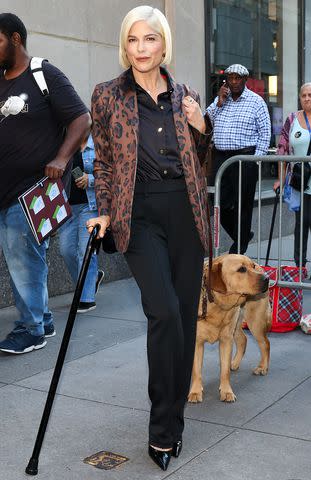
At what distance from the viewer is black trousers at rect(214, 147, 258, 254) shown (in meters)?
8.34

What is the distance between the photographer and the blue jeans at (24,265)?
5.32m

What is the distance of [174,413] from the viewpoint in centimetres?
359

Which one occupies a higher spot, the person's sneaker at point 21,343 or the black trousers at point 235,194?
the black trousers at point 235,194

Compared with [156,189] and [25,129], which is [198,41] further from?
[156,189]

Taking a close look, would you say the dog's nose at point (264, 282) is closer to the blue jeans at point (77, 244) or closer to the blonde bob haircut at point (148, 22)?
the blonde bob haircut at point (148, 22)

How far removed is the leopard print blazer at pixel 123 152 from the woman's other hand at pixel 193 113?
0.02 m

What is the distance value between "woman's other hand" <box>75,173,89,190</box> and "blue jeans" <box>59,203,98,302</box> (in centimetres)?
26

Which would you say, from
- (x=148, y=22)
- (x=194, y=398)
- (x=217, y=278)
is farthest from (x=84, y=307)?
(x=148, y=22)

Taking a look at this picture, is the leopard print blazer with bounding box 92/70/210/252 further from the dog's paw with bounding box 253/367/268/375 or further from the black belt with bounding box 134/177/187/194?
the dog's paw with bounding box 253/367/268/375

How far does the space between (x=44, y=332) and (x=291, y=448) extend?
254cm

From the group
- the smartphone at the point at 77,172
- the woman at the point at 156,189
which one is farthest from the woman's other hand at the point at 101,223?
the smartphone at the point at 77,172

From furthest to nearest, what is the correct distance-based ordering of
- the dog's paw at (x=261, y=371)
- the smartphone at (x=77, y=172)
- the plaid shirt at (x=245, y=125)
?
the plaid shirt at (x=245, y=125), the smartphone at (x=77, y=172), the dog's paw at (x=261, y=371)

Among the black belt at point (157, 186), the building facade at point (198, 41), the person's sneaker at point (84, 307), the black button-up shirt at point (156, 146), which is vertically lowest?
the person's sneaker at point (84, 307)

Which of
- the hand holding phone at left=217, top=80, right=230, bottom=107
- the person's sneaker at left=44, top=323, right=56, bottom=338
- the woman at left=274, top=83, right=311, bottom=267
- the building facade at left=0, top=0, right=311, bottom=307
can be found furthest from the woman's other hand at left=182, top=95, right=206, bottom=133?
the hand holding phone at left=217, top=80, right=230, bottom=107
